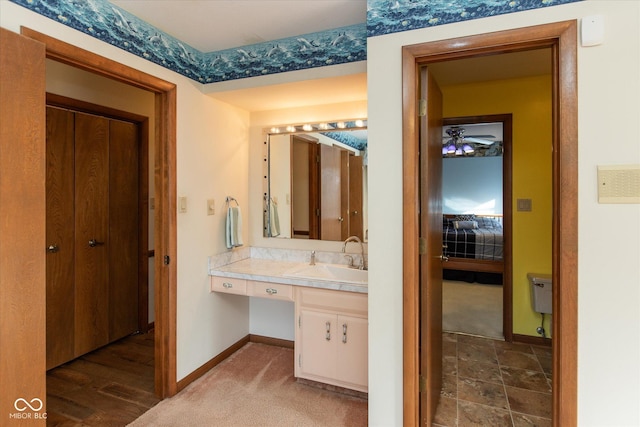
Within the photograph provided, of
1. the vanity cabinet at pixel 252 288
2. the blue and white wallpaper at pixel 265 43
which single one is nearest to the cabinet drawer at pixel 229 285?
the vanity cabinet at pixel 252 288

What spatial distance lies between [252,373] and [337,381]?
0.71m

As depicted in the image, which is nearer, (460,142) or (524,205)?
(524,205)

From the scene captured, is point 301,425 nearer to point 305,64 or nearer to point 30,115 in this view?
point 30,115

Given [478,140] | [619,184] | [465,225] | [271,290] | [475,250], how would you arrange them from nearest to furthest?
[619,184] < [271,290] < [475,250] < [478,140] < [465,225]

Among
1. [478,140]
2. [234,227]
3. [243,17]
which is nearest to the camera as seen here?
[243,17]

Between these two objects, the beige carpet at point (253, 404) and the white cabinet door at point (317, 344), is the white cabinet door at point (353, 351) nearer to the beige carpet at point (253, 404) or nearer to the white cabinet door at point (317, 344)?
the white cabinet door at point (317, 344)

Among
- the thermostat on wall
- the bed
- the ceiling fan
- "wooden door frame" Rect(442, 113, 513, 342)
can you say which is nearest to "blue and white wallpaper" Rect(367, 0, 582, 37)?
the thermostat on wall

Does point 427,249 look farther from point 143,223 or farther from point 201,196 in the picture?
point 143,223

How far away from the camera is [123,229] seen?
3174mm

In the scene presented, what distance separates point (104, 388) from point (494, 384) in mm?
2769

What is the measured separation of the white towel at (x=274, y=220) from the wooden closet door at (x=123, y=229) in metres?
1.34

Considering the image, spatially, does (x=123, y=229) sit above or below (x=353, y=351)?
above

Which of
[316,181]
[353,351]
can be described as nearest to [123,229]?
[316,181]

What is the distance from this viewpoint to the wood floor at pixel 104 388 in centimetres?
209
